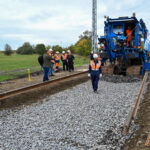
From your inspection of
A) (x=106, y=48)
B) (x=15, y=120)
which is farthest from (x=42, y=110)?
(x=106, y=48)

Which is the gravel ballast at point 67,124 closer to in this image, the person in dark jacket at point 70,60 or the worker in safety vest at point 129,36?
the worker in safety vest at point 129,36

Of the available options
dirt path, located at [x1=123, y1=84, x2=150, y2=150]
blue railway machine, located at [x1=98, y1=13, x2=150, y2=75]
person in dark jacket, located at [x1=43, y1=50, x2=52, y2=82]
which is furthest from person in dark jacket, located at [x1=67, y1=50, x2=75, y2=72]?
dirt path, located at [x1=123, y1=84, x2=150, y2=150]

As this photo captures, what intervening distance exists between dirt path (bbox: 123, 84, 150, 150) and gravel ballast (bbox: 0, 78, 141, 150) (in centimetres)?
24

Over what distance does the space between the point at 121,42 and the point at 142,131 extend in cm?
954

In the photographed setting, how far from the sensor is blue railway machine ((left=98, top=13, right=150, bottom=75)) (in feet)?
49.5

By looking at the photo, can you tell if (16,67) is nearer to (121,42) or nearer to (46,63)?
(46,63)

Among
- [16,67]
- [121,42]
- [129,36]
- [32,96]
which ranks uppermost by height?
[129,36]

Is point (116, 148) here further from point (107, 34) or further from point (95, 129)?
point (107, 34)

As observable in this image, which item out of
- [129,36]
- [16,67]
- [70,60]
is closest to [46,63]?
[129,36]

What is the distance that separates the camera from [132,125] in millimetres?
6320

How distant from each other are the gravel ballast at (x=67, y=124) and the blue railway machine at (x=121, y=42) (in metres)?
5.79

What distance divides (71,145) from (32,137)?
0.93 meters

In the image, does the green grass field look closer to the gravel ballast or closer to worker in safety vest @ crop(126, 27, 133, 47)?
worker in safety vest @ crop(126, 27, 133, 47)

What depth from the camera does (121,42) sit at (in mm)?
14828
